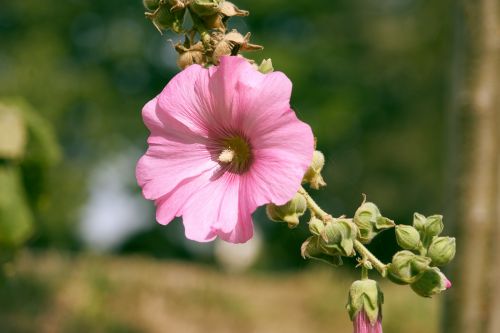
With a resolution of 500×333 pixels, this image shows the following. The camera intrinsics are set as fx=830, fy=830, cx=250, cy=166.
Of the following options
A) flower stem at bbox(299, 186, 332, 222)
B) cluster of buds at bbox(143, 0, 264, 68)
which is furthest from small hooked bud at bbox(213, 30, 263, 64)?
flower stem at bbox(299, 186, 332, 222)

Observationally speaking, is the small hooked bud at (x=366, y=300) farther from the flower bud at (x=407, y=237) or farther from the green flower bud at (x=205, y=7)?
the green flower bud at (x=205, y=7)

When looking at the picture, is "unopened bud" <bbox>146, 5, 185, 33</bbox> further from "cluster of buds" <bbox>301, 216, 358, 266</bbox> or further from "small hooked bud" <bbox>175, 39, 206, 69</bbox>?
"cluster of buds" <bbox>301, 216, 358, 266</bbox>

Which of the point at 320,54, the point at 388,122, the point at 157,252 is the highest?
the point at 320,54

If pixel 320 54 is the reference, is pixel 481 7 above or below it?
below

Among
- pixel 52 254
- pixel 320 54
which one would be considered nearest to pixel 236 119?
pixel 52 254

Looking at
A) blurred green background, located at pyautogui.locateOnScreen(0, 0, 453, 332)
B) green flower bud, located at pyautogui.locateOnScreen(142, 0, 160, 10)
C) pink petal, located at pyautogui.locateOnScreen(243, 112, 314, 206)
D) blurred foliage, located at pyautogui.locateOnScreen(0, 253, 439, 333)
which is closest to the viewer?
pink petal, located at pyautogui.locateOnScreen(243, 112, 314, 206)

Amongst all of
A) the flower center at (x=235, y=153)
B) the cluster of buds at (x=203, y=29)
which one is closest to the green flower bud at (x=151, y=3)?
the cluster of buds at (x=203, y=29)

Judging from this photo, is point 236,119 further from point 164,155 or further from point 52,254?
point 52,254
